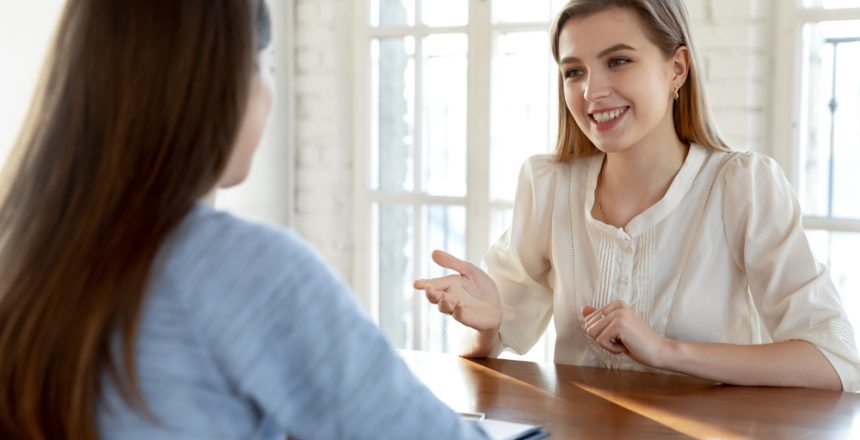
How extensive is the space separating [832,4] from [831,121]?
1.10 ft

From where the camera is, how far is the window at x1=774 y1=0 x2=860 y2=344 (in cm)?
297

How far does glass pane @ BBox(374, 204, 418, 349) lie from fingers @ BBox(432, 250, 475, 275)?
194cm

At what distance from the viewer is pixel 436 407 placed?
3.11 ft

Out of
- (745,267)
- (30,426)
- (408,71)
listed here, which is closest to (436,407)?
(30,426)

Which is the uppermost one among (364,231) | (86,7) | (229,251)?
(86,7)

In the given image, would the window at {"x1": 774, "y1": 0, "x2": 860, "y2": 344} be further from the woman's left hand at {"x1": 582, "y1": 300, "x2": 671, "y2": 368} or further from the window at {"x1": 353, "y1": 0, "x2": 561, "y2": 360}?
the woman's left hand at {"x1": 582, "y1": 300, "x2": 671, "y2": 368}

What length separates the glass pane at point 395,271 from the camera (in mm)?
3863

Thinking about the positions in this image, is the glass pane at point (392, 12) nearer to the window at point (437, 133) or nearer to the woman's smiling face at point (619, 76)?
the window at point (437, 133)

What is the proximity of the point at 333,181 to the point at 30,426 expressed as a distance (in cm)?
306

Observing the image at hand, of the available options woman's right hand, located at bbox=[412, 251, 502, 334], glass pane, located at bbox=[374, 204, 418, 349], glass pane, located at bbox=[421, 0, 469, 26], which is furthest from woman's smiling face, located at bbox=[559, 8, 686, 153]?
glass pane, located at bbox=[374, 204, 418, 349]

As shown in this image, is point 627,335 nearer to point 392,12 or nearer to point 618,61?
point 618,61

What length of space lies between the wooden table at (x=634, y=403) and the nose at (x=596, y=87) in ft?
1.78

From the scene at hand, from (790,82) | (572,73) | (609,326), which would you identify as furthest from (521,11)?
(609,326)

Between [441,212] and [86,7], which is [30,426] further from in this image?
[441,212]
